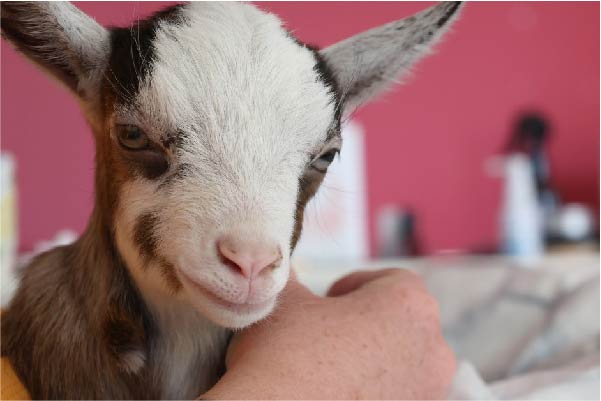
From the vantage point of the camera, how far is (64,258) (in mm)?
701

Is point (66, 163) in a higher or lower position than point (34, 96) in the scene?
lower

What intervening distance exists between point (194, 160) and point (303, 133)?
3.3 inches

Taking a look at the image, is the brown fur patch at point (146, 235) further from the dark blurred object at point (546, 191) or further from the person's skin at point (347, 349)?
the dark blurred object at point (546, 191)

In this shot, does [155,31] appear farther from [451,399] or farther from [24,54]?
[451,399]

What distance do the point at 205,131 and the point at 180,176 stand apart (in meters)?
0.04

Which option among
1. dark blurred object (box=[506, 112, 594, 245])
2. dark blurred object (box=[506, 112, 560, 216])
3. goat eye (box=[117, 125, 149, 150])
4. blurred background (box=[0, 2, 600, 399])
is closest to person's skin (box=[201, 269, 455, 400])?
goat eye (box=[117, 125, 149, 150])

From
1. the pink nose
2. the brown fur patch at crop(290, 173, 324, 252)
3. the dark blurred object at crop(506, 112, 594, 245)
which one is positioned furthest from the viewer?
the dark blurred object at crop(506, 112, 594, 245)

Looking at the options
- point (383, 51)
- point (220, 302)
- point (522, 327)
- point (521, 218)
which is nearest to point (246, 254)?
point (220, 302)

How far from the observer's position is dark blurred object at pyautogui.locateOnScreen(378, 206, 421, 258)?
10.6ft

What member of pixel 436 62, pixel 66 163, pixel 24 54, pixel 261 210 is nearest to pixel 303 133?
pixel 261 210

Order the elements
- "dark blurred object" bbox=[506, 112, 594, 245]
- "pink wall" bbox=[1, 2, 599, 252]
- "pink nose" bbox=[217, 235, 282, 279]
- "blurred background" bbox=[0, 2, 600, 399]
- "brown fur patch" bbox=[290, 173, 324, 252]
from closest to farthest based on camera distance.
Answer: "pink nose" bbox=[217, 235, 282, 279] → "brown fur patch" bbox=[290, 173, 324, 252] → "blurred background" bbox=[0, 2, 600, 399] → "dark blurred object" bbox=[506, 112, 594, 245] → "pink wall" bbox=[1, 2, 599, 252]

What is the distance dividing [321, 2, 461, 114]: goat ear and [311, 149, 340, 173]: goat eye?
6 cm

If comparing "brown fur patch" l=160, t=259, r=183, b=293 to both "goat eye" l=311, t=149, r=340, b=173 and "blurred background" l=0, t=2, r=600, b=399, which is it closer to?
"goat eye" l=311, t=149, r=340, b=173

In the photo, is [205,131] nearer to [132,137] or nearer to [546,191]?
[132,137]
